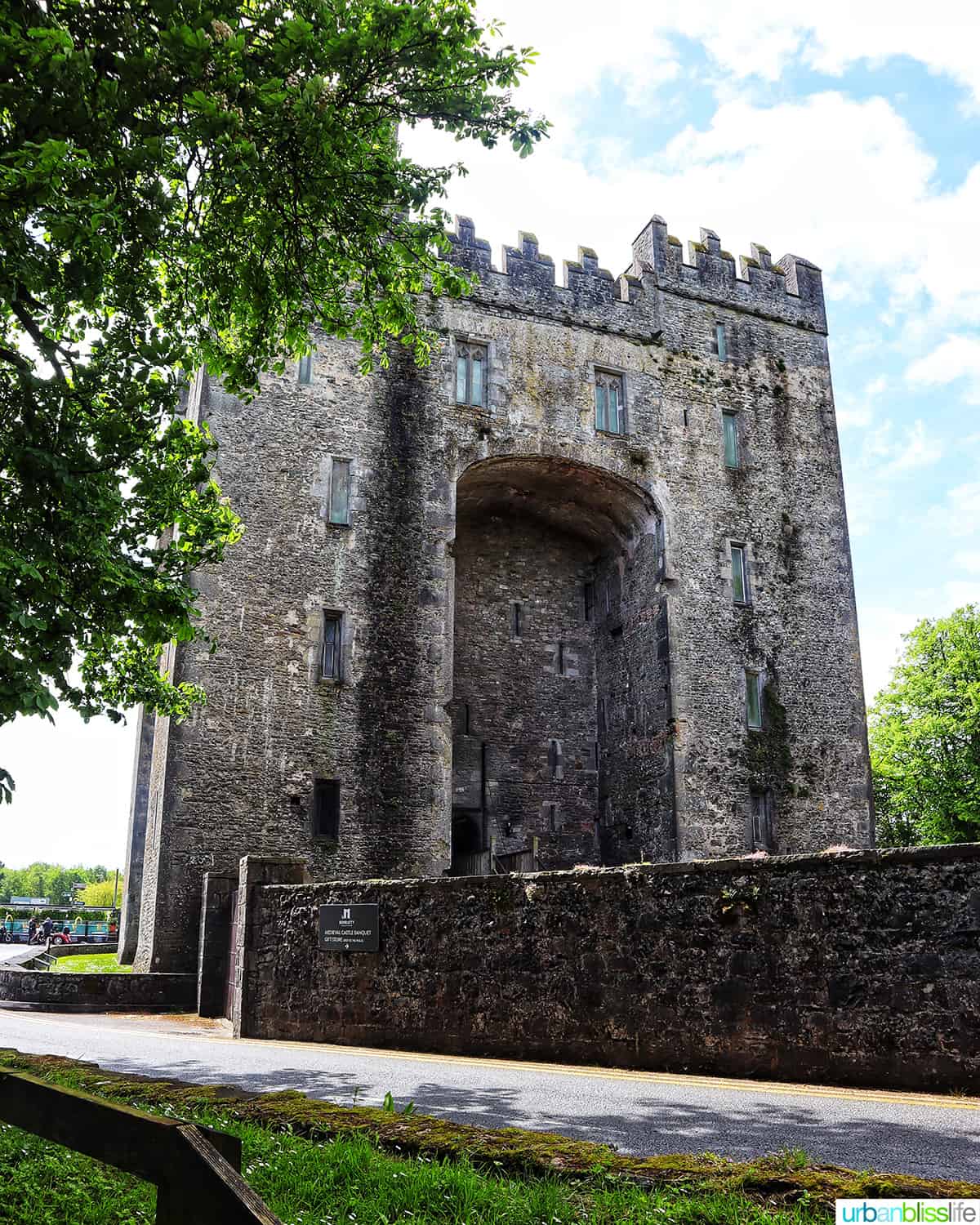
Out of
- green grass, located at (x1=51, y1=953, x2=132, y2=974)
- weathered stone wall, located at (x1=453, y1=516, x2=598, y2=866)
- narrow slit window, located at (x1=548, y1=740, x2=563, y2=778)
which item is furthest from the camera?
narrow slit window, located at (x1=548, y1=740, x2=563, y2=778)

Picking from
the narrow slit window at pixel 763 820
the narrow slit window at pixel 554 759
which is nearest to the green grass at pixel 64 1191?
the narrow slit window at pixel 763 820

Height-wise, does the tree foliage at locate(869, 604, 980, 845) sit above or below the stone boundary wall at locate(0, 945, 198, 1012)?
above

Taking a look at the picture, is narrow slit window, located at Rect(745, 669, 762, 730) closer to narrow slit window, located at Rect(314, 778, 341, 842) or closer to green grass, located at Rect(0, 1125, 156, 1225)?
narrow slit window, located at Rect(314, 778, 341, 842)

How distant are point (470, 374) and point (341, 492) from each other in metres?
4.56

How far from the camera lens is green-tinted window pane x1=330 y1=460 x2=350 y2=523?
21234 mm

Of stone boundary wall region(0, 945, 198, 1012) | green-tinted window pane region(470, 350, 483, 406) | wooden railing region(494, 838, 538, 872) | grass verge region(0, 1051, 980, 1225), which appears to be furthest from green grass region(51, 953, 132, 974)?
grass verge region(0, 1051, 980, 1225)

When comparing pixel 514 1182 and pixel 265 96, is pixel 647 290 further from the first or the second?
pixel 514 1182

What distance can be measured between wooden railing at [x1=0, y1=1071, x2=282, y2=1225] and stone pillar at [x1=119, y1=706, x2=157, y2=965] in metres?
19.8

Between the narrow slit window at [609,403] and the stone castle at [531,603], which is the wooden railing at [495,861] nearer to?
the stone castle at [531,603]

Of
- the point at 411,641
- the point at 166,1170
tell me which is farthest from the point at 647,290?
the point at 166,1170

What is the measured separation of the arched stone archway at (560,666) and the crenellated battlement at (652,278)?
4.59m

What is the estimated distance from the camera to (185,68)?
8.42 metres

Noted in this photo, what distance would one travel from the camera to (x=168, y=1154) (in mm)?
2535

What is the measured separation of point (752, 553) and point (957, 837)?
695 inches
